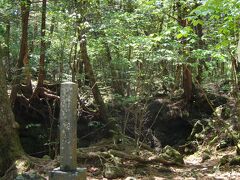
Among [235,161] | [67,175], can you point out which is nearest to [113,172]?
[67,175]

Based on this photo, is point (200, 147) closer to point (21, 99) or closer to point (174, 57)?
point (174, 57)

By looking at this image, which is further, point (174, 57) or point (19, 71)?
point (19, 71)

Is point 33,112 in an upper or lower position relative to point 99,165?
upper

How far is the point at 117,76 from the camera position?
45.6ft

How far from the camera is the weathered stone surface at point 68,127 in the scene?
448 centimetres

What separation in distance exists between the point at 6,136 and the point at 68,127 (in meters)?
2.52

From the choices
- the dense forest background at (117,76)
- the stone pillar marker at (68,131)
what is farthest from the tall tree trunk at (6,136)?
the dense forest background at (117,76)

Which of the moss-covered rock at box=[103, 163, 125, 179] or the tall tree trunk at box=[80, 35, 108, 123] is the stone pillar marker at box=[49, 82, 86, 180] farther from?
the tall tree trunk at box=[80, 35, 108, 123]

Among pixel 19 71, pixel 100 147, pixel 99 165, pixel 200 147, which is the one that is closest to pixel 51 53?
pixel 19 71

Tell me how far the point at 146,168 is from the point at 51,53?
5641mm

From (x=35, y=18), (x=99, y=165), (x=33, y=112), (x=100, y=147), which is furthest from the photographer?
(x=35, y=18)

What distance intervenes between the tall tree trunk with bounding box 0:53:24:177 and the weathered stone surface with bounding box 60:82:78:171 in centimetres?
232

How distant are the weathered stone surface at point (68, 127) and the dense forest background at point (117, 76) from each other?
3.98 m

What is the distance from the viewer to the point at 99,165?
744 centimetres
